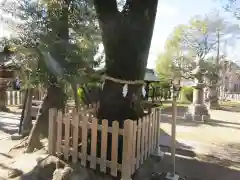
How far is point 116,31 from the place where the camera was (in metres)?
3.68

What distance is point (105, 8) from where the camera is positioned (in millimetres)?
3750

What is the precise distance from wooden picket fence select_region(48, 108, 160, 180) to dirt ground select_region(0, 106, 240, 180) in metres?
0.41

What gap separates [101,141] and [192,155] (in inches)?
108

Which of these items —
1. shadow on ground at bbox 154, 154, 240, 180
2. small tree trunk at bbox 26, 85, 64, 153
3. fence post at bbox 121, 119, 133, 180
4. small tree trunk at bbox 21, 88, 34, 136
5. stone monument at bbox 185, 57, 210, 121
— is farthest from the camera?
stone monument at bbox 185, 57, 210, 121

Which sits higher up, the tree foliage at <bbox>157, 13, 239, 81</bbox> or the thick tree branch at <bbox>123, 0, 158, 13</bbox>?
the tree foliage at <bbox>157, 13, 239, 81</bbox>

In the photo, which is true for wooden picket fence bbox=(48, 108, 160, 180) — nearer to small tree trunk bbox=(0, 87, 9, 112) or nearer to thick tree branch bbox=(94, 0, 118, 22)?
thick tree branch bbox=(94, 0, 118, 22)

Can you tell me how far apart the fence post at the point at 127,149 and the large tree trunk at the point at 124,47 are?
656mm

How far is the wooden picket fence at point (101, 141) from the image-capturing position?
10.6 feet

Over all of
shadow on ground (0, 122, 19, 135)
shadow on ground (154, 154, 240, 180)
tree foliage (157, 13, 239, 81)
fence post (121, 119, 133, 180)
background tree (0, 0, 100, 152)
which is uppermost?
tree foliage (157, 13, 239, 81)

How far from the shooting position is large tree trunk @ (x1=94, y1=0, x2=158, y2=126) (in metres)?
3.62

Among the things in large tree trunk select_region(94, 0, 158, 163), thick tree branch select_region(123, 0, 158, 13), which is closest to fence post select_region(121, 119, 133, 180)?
large tree trunk select_region(94, 0, 158, 163)

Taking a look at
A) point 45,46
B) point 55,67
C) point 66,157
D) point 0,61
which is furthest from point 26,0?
point 0,61

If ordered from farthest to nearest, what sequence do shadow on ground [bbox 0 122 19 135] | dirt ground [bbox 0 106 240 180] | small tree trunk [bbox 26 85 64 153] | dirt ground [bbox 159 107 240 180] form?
1. shadow on ground [bbox 0 122 19 135]
2. small tree trunk [bbox 26 85 64 153]
3. dirt ground [bbox 159 107 240 180]
4. dirt ground [bbox 0 106 240 180]

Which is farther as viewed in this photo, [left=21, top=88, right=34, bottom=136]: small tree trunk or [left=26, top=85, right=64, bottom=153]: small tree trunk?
[left=21, top=88, right=34, bottom=136]: small tree trunk
